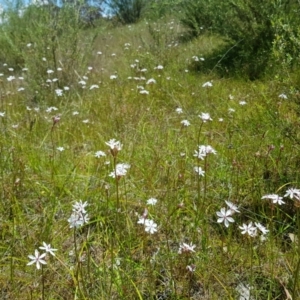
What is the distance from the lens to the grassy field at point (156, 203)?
1242 millimetres

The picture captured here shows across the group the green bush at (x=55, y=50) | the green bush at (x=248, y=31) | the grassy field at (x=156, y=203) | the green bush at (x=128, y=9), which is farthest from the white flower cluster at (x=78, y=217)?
the green bush at (x=128, y=9)

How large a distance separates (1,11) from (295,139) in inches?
224

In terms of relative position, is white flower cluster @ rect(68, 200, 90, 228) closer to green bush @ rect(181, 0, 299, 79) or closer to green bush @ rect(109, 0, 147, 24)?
green bush @ rect(181, 0, 299, 79)

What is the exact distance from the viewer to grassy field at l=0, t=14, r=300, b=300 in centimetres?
124

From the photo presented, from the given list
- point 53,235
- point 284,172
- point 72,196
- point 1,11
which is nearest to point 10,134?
point 72,196

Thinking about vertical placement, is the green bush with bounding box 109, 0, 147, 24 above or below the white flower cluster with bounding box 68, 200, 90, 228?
below

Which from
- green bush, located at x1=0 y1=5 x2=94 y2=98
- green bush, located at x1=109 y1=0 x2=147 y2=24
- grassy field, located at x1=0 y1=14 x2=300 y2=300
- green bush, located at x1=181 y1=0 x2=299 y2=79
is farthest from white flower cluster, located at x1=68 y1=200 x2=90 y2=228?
green bush, located at x1=109 y1=0 x2=147 y2=24

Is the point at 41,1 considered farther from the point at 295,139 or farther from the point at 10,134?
the point at 295,139

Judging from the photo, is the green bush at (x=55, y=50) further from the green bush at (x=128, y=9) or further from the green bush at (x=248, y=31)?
the green bush at (x=128, y=9)

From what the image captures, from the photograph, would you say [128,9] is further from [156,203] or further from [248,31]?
[156,203]

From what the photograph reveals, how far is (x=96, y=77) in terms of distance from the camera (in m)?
4.62

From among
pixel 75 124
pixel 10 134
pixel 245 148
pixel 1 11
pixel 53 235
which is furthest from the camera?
pixel 1 11

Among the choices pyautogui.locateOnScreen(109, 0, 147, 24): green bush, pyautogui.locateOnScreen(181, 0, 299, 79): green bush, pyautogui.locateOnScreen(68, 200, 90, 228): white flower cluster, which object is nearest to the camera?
pyautogui.locateOnScreen(68, 200, 90, 228): white flower cluster

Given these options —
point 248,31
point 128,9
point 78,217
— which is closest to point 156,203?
point 78,217
